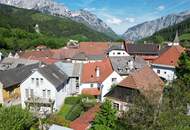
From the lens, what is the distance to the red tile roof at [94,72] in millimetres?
→ 61469

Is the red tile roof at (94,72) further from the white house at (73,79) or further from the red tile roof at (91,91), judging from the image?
the red tile roof at (91,91)

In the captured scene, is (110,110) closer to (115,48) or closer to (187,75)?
(187,75)

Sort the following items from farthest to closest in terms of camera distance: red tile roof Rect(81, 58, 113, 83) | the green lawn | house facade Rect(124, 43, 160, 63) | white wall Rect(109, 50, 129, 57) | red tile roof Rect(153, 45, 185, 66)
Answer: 1. house facade Rect(124, 43, 160, 63)
2. white wall Rect(109, 50, 129, 57)
3. red tile roof Rect(153, 45, 185, 66)
4. red tile roof Rect(81, 58, 113, 83)
5. the green lawn

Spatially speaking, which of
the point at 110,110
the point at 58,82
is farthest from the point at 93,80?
the point at 110,110

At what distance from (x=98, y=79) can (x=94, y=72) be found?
222 centimetres

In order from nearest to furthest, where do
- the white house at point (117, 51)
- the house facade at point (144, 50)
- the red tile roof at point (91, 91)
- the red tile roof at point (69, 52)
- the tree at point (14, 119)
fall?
the tree at point (14, 119)
the red tile roof at point (91, 91)
the white house at point (117, 51)
the house facade at point (144, 50)
the red tile roof at point (69, 52)

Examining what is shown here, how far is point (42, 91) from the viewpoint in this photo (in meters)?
55.5

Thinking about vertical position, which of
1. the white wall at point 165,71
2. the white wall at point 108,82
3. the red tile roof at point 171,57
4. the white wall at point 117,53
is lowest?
the white wall at point 108,82

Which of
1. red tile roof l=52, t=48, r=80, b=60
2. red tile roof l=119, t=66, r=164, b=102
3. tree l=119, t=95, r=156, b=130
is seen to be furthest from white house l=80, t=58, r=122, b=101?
red tile roof l=52, t=48, r=80, b=60

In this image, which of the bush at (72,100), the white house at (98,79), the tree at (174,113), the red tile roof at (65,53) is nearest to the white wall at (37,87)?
the bush at (72,100)

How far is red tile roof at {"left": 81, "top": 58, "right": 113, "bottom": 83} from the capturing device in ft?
202

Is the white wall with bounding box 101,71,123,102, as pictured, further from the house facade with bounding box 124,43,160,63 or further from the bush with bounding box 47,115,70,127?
the house facade with bounding box 124,43,160,63

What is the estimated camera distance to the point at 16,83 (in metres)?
60.9

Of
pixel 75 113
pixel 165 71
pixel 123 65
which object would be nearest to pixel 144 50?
pixel 165 71
